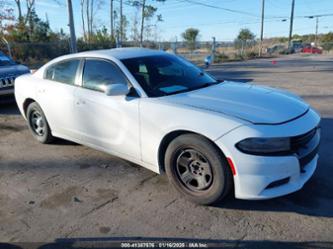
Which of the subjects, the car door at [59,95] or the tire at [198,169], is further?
the car door at [59,95]

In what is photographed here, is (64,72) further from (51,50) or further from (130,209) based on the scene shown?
(51,50)

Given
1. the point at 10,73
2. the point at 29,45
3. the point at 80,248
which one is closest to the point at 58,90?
the point at 80,248

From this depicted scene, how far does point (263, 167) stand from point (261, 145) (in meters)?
0.19

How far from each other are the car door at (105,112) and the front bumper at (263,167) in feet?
3.76

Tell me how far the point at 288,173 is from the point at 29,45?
80.6 feet

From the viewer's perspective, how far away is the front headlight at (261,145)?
2.69 meters

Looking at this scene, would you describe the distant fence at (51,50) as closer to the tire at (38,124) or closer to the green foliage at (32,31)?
the green foliage at (32,31)

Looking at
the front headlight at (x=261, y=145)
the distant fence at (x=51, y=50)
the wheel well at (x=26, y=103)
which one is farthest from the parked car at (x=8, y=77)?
the distant fence at (x=51, y=50)

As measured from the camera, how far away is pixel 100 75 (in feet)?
12.9

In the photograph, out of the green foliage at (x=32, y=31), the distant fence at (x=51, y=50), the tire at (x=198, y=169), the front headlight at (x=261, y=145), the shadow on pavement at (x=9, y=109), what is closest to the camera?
the front headlight at (x=261, y=145)

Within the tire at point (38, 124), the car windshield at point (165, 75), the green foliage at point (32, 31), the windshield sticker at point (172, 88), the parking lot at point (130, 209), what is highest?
the green foliage at point (32, 31)

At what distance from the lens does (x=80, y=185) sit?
3.64 m

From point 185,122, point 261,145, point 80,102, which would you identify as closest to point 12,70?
point 80,102

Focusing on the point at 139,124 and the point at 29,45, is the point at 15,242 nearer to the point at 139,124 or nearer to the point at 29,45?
the point at 139,124
